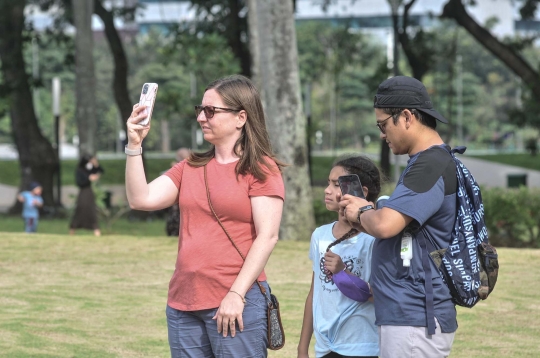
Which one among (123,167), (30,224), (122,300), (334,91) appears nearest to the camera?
(122,300)

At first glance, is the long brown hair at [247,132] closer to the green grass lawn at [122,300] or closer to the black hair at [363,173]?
the black hair at [363,173]

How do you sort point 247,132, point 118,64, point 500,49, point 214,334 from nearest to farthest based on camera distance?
point 214,334, point 247,132, point 500,49, point 118,64

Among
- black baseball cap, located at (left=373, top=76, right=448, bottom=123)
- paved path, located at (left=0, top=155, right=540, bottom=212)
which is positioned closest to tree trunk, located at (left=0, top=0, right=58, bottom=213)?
paved path, located at (left=0, top=155, right=540, bottom=212)

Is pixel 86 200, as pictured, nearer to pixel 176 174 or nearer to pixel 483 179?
pixel 176 174

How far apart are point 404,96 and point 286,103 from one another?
10334mm

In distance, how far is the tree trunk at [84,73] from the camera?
64.4ft

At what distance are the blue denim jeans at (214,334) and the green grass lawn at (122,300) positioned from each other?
3263 millimetres

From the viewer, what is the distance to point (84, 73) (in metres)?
19.6

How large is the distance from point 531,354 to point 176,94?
1566 cm

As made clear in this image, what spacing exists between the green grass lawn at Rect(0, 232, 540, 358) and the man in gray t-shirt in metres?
3.49

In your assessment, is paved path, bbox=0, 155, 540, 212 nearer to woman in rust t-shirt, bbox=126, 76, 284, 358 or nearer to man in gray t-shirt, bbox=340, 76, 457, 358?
woman in rust t-shirt, bbox=126, 76, 284, 358

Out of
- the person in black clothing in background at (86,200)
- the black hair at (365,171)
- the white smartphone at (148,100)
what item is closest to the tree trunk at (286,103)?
the person in black clothing in background at (86,200)

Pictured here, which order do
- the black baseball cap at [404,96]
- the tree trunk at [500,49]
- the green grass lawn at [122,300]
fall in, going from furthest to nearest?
1. the tree trunk at [500,49]
2. the green grass lawn at [122,300]
3. the black baseball cap at [404,96]

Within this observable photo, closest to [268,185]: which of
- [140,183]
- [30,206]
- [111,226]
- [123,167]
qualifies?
[140,183]
